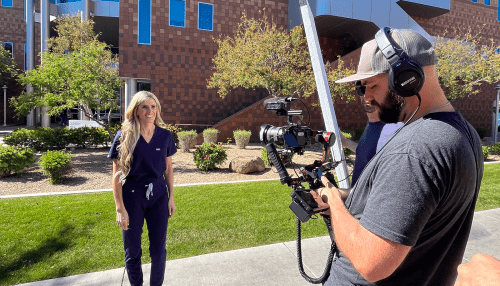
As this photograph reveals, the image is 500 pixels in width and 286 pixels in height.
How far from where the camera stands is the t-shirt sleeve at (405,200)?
0.99 metres

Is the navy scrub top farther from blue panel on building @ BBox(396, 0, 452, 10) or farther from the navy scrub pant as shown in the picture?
blue panel on building @ BBox(396, 0, 452, 10)

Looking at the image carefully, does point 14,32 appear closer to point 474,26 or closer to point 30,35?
point 30,35

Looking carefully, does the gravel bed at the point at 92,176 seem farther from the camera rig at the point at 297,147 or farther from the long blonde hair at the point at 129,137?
the camera rig at the point at 297,147

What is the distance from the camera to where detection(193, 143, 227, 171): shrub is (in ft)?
32.8

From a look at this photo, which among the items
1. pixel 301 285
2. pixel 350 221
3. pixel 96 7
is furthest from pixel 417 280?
pixel 96 7

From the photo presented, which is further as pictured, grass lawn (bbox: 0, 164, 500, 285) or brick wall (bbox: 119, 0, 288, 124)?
brick wall (bbox: 119, 0, 288, 124)

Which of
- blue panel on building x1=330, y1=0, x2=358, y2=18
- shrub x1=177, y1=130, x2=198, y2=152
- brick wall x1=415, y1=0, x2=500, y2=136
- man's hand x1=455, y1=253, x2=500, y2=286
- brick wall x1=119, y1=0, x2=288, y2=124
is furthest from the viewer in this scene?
brick wall x1=415, y1=0, x2=500, y2=136

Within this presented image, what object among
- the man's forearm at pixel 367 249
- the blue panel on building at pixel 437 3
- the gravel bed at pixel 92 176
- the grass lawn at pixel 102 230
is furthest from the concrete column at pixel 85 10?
the man's forearm at pixel 367 249

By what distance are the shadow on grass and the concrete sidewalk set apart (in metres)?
0.29

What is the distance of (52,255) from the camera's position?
13.2ft

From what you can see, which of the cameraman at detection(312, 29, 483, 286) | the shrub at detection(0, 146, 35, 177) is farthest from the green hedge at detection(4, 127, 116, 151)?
the cameraman at detection(312, 29, 483, 286)

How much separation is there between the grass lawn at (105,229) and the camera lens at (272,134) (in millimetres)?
2580

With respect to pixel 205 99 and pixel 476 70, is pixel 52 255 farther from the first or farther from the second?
pixel 476 70

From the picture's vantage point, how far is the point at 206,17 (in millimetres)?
18891
